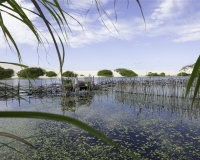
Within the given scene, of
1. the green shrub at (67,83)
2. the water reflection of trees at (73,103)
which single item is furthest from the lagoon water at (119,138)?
the green shrub at (67,83)

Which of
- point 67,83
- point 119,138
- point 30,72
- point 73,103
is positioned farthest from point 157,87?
point 30,72

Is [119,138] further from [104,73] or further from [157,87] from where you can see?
[104,73]

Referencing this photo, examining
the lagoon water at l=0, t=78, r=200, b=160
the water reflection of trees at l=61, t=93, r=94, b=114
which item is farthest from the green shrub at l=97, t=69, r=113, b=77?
the lagoon water at l=0, t=78, r=200, b=160

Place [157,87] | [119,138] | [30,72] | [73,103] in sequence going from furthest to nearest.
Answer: [157,87] → [73,103] → [119,138] → [30,72]

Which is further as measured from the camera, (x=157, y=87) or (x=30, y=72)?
(x=157, y=87)

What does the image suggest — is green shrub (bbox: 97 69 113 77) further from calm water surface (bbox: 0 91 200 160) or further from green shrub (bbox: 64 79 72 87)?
calm water surface (bbox: 0 91 200 160)

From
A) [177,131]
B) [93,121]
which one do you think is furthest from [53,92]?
[177,131]

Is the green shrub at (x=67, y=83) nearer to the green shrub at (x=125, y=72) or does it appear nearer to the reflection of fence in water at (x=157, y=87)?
the reflection of fence in water at (x=157, y=87)

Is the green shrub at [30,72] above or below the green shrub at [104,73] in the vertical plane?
below

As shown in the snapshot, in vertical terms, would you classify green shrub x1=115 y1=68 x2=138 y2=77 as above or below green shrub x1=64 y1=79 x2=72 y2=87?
above

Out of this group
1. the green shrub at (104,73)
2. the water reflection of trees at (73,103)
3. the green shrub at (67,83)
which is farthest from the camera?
the green shrub at (104,73)

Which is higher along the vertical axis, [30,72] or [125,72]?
[125,72]

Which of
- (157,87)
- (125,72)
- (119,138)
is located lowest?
(119,138)

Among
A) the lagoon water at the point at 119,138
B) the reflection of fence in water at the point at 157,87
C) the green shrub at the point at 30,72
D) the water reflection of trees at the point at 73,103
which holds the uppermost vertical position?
the green shrub at the point at 30,72
